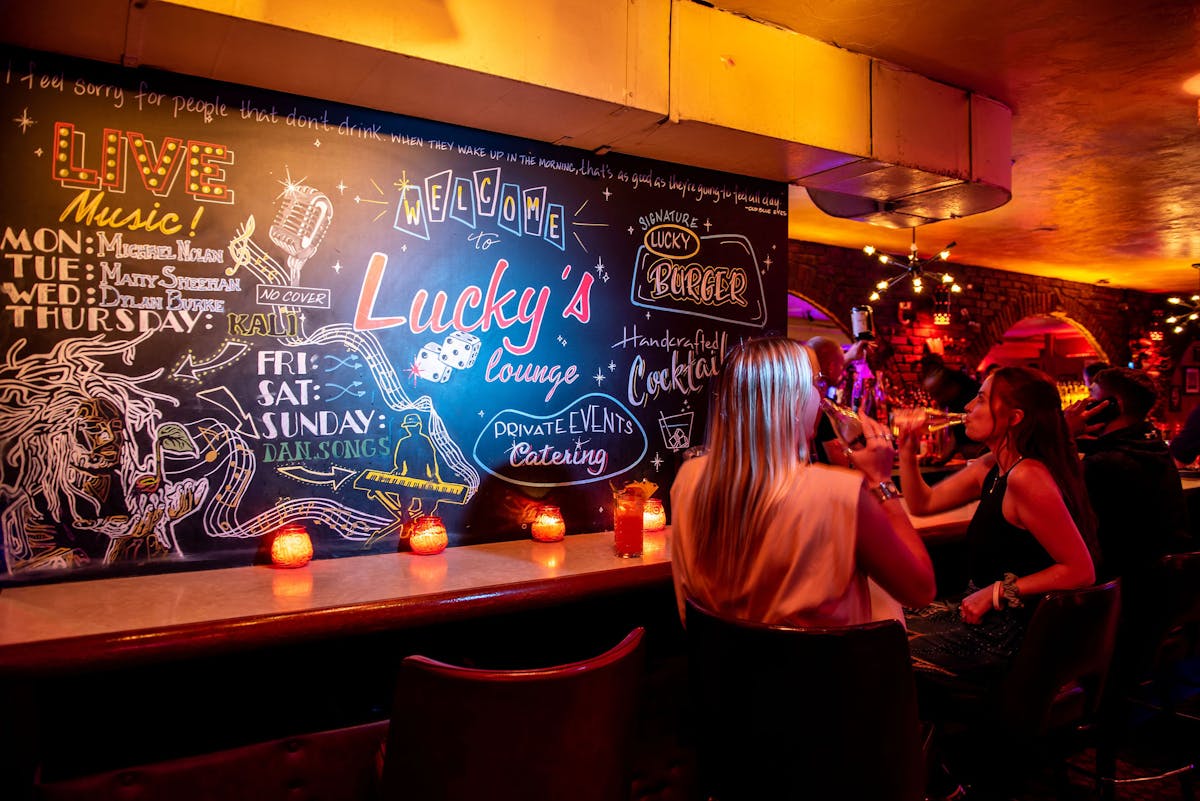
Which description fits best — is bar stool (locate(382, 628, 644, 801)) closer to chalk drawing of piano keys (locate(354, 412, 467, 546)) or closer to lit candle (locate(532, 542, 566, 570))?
lit candle (locate(532, 542, 566, 570))

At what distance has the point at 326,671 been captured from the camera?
2342 millimetres

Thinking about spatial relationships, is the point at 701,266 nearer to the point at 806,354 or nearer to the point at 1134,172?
the point at 806,354

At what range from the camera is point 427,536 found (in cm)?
252

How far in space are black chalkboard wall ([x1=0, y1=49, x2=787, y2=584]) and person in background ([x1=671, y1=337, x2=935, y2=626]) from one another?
117 centimetres

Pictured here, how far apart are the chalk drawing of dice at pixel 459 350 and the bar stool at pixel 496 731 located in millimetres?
1379

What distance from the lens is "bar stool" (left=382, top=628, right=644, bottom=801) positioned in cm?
145

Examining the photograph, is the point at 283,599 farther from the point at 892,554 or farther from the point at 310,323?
the point at 892,554

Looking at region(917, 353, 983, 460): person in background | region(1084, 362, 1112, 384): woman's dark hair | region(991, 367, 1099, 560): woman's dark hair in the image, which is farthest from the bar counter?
region(917, 353, 983, 460): person in background

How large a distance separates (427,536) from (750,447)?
4.05ft

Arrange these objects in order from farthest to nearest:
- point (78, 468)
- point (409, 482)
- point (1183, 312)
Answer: point (1183, 312) → point (409, 482) → point (78, 468)

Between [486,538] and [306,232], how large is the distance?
1.17m

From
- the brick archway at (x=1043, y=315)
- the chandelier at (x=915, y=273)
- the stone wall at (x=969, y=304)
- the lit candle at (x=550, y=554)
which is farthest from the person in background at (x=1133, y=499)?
the brick archway at (x=1043, y=315)

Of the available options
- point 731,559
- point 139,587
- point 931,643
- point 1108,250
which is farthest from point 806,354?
point 1108,250

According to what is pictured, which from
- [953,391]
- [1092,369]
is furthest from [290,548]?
[953,391]
